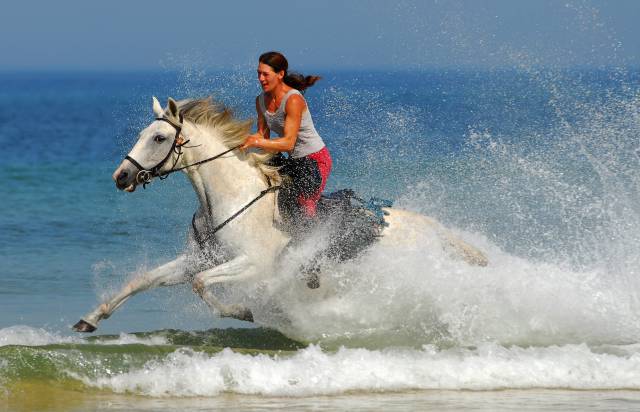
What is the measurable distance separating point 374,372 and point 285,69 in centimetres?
241

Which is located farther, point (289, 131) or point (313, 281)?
point (313, 281)

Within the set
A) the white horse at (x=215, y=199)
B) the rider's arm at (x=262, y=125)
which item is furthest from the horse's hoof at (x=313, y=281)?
the rider's arm at (x=262, y=125)

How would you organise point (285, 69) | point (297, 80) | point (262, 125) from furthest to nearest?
point (262, 125)
point (297, 80)
point (285, 69)

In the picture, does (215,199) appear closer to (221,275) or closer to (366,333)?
(221,275)

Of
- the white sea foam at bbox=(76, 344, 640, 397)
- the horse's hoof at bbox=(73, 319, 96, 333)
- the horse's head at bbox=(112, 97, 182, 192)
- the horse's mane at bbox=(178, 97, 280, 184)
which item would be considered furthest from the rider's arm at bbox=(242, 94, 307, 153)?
the horse's hoof at bbox=(73, 319, 96, 333)

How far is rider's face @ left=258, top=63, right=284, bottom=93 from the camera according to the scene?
28.1 ft

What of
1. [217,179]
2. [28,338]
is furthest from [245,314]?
[28,338]

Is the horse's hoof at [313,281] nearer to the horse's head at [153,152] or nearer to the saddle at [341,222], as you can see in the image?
the saddle at [341,222]

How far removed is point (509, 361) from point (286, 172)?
227cm

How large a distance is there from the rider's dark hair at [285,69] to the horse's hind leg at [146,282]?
1.62m

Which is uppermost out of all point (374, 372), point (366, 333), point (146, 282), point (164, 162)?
point (164, 162)

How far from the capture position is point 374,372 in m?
8.28

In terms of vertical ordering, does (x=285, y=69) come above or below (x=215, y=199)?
above

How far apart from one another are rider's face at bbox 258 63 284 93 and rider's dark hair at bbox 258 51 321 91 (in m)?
0.03
